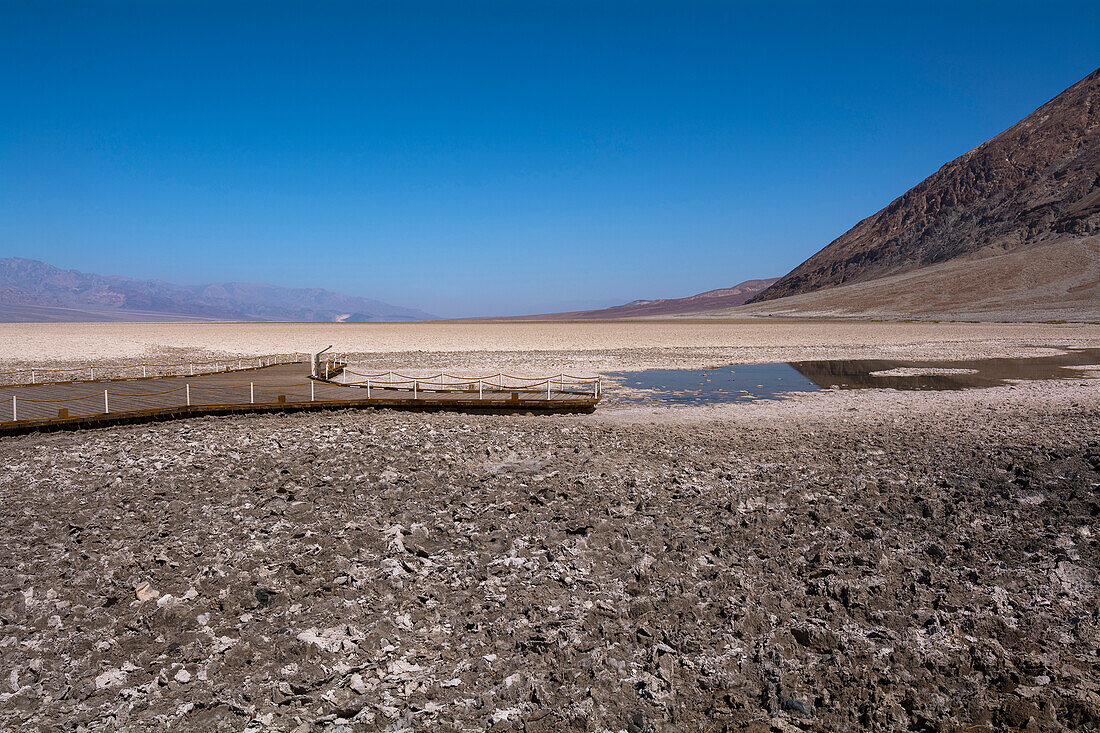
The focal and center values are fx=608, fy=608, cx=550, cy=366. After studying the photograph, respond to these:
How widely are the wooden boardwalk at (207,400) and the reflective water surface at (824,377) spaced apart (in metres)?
4.15

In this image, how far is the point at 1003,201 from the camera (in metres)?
152

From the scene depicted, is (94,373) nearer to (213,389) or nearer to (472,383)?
(213,389)

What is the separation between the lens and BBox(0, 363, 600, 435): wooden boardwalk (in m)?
14.8

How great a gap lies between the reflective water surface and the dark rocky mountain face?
12518cm

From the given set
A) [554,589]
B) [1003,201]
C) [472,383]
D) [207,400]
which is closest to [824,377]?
[472,383]

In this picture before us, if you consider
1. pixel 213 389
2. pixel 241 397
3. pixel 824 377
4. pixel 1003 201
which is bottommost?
pixel 824 377

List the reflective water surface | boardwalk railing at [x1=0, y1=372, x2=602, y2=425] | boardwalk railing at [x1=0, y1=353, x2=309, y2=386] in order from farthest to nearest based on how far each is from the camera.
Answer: boardwalk railing at [x1=0, y1=353, x2=309, y2=386] → the reflective water surface → boardwalk railing at [x1=0, y1=372, x2=602, y2=425]

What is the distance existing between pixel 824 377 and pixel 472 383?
Result: 15.0m

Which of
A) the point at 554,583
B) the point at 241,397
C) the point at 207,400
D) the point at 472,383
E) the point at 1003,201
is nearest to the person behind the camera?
the point at 554,583

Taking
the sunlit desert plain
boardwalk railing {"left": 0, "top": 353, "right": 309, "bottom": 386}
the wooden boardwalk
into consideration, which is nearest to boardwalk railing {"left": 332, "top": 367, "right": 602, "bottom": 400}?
the wooden boardwalk

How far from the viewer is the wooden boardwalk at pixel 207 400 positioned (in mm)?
14805

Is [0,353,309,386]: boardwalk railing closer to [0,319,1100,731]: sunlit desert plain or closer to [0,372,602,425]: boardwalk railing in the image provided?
[0,372,602,425]: boardwalk railing

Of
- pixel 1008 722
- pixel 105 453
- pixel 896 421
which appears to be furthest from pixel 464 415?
pixel 1008 722

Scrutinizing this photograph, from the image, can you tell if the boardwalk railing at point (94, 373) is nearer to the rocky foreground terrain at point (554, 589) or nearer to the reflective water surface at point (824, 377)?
the rocky foreground terrain at point (554, 589)
